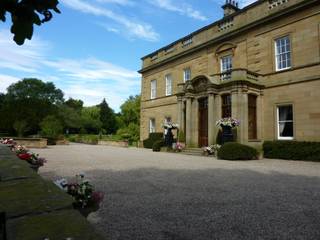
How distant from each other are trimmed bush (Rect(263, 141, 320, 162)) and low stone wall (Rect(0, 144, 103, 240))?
14.2 m

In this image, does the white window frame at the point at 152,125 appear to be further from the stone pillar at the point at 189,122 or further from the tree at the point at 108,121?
the tree at the point at 108,121

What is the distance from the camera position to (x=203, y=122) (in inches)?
768

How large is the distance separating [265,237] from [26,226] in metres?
3.00

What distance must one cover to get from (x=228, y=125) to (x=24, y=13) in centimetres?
1500

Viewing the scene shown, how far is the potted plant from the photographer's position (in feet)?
51.4

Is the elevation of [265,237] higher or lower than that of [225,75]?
lower

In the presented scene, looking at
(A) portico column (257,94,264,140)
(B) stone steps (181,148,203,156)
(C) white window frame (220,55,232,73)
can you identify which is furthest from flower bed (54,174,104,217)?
(C) white window frame (220,55,232,73)

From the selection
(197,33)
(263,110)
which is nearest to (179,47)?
(197,33)

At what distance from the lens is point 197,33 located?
22828 millimetres

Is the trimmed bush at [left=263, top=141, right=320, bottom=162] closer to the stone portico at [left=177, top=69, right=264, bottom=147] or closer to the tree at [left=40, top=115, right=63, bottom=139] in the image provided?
the stone portico at [left=177, top=69, right=264, bottom=147]

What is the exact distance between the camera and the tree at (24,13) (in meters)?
1.57

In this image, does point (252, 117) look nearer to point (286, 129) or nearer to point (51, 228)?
point (286, 129)

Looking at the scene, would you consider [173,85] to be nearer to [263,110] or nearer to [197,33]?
[197,33]

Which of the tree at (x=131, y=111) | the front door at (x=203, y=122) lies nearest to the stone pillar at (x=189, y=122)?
the front door at (x=203, y=122)
